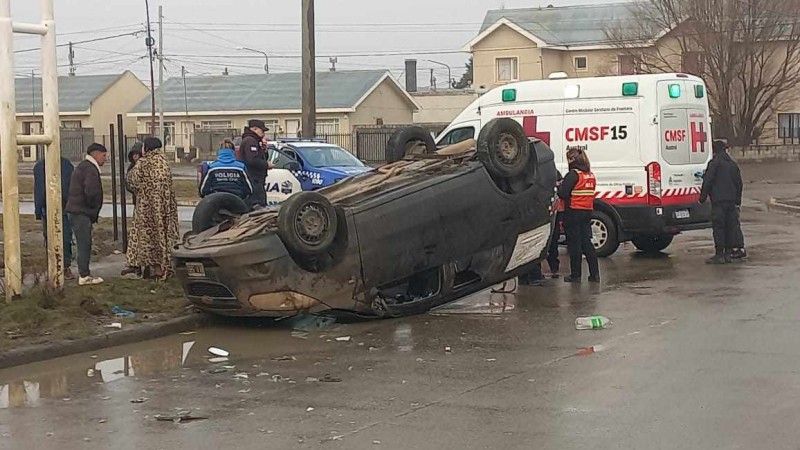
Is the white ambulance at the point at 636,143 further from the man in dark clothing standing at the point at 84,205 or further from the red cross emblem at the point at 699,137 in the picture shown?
the man in dark clothing standing at the point at 84,205

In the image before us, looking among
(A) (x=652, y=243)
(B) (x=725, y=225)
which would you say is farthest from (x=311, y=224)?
(A) (x=652, y=243)

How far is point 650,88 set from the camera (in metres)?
15.7

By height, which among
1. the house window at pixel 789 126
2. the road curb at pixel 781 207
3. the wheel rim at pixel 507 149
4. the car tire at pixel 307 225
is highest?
the house window at pixel 789 126

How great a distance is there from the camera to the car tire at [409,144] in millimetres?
13727

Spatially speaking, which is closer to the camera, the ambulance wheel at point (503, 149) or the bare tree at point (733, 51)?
the ambulance wheel at point (503, 149)

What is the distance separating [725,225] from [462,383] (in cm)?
842

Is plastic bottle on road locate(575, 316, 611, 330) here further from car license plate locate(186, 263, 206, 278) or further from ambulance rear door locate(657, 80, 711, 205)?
ambulance rear door locate(657, 80, 711, 205)

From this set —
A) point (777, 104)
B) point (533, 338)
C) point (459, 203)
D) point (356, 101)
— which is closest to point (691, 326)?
point (533, 338)

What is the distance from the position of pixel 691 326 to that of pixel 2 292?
710 cm

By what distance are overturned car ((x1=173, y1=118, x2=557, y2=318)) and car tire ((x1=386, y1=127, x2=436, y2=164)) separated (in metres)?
1.12

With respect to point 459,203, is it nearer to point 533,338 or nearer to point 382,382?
point 533,338

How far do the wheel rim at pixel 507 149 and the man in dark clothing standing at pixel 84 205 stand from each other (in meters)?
4.78

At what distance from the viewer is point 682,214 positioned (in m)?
15.8

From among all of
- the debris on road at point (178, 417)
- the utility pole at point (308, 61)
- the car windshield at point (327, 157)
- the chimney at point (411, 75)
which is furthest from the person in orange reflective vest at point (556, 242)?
the chimney at point (411, 75)
